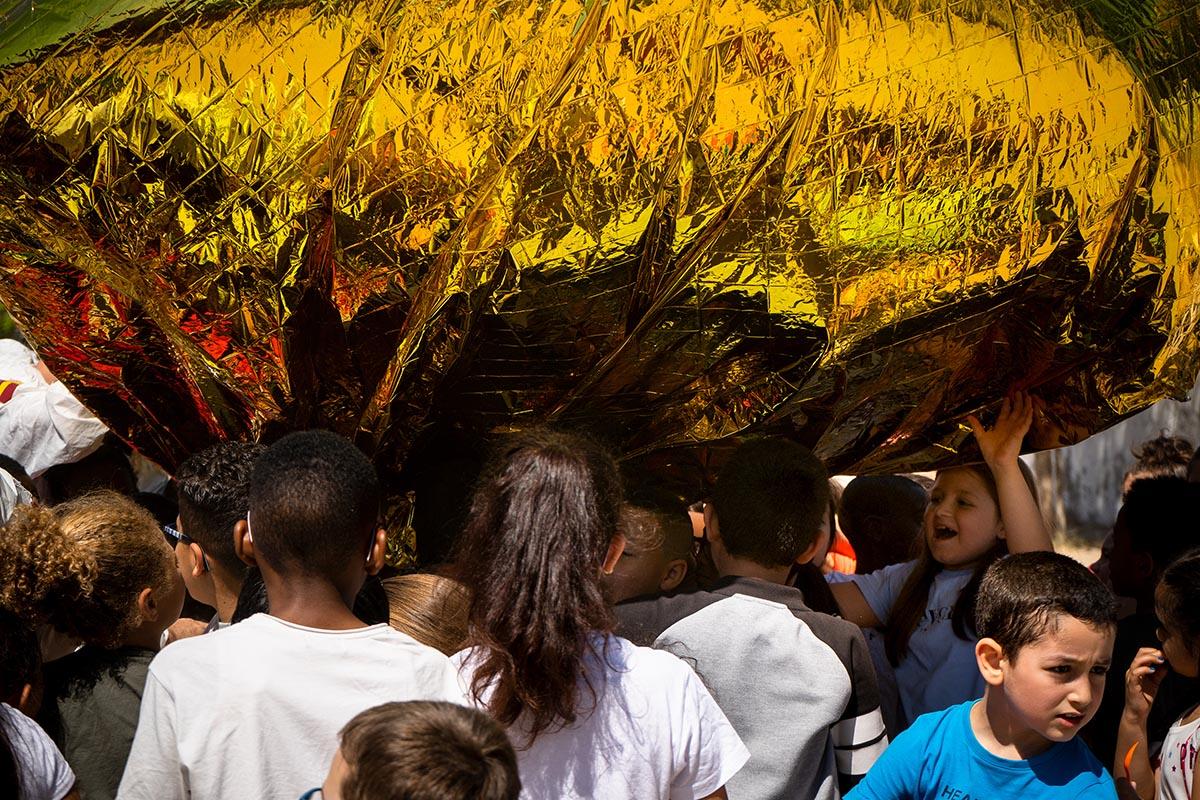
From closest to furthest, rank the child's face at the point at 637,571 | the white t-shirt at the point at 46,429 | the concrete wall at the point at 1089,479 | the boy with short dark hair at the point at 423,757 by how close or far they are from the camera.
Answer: the boy with short dark hair at the point at 423,757 → the child's face at the point at 637,571 → the white t-shirt at the point at 46,429 → the concrete wall at the point at 1089,479

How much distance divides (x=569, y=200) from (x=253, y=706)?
3.05 feet

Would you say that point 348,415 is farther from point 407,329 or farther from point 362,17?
point 362,17

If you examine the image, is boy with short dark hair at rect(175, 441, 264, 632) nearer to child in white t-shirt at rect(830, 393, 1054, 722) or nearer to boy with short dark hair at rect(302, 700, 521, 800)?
boy with short dark hair at rect(302, 700, 521, 800)

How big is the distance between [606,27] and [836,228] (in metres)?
0.51

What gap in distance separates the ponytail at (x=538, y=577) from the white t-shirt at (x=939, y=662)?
1.15 meters

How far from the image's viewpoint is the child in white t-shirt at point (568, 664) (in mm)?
1719

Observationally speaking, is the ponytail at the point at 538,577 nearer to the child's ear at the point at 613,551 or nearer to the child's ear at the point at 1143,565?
the child's ear at the point at 613,551

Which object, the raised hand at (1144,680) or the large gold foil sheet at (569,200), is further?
the raised hand at (1144,680)

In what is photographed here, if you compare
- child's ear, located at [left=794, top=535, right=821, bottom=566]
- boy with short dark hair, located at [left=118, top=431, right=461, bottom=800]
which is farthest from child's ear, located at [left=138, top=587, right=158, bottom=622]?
child's ear, located at [left=794, top=535, right=821, bottom=566]

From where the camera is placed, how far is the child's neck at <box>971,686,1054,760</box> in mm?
2154

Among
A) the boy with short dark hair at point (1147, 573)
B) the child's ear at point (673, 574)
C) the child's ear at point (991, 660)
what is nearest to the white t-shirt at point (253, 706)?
the child's ear at point (991, 660)

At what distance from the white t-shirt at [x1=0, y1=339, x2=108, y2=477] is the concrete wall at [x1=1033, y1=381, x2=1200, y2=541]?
680 centimetres

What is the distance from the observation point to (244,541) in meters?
1.96

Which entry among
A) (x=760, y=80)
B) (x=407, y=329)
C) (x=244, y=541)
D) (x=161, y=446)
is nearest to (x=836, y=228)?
(x=760, y=80)
